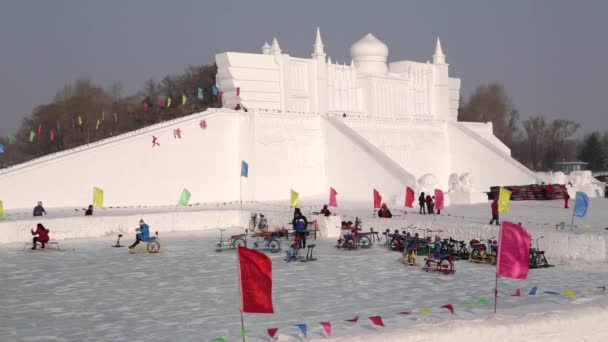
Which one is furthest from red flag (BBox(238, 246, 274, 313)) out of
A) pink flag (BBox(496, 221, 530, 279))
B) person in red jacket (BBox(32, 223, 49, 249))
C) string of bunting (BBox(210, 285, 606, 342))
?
person in red jacket (BBox(32, 223, 49, 249))

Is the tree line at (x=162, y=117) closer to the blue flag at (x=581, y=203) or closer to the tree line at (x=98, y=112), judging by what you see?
the tree line at (x=98, y=112)

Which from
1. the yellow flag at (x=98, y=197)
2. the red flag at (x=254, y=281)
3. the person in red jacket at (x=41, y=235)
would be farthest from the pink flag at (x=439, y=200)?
the red flag at (x=254, y=281)

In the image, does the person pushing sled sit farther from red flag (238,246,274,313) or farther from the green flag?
red flag (238,246,274,313)

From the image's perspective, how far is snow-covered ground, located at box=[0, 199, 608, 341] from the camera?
9203 millimetres

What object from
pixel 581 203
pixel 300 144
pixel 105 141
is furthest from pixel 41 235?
→ pixel 300 144

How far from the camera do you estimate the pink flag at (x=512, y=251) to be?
9.66m

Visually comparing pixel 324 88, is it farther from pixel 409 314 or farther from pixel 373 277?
pixel 409 314

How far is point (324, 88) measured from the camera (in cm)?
3625

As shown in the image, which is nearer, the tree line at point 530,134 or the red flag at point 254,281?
the red flag at point 254,281

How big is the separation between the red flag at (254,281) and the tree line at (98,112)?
1467 inches

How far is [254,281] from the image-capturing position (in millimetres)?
8164

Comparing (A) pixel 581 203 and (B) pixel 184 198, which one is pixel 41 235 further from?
(A) pixel 581 203

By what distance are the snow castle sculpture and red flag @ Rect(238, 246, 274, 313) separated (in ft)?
65.4

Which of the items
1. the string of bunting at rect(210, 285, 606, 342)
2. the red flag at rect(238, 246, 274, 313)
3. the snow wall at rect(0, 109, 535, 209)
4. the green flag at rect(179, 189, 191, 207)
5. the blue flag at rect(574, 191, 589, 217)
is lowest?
the string of bunting at rect(210, 285, 606, 342)
